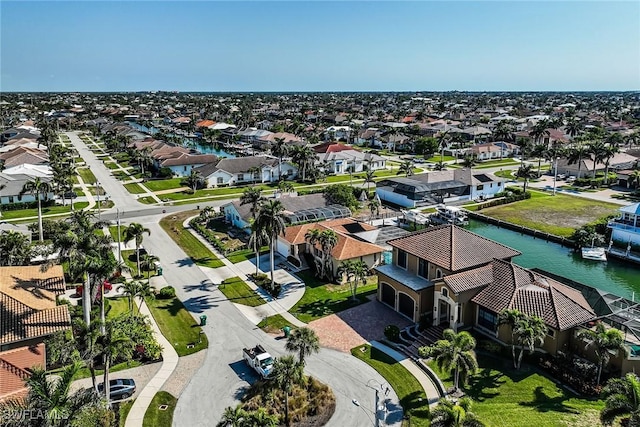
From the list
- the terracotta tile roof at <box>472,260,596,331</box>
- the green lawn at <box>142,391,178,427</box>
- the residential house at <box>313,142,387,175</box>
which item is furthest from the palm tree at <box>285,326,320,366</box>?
the residential house at <box>313,142,387,175</box>

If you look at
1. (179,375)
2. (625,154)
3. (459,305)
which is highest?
(625,154)

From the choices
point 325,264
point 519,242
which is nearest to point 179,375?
point 325,264

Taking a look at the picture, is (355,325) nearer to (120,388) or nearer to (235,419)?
(120,388)

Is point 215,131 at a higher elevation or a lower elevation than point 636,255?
higher

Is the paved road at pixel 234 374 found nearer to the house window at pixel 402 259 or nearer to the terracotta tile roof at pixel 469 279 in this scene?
the terracotta tile roof at pixel 469 279

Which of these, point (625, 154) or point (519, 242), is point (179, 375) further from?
point (625, 154)

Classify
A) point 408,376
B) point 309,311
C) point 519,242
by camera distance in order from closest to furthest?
point 408,376
point 309,311
point 519,242

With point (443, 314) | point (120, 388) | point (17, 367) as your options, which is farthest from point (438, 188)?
point (17, 367)

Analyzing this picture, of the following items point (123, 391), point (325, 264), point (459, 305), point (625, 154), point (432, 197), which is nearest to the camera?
point (123, 391)

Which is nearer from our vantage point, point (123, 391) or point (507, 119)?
point (123, 391)
